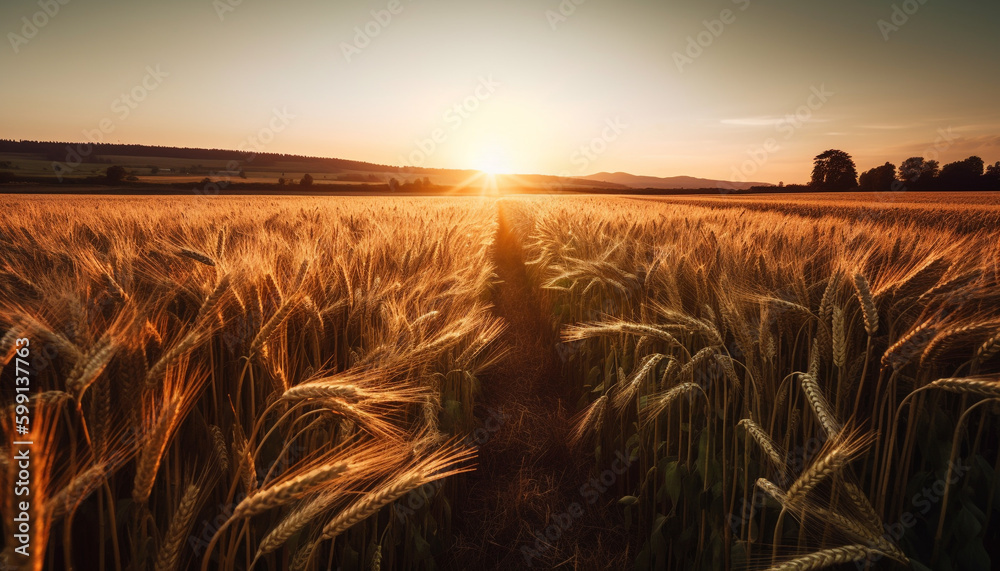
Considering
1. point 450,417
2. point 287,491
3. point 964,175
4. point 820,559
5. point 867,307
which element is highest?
point 964,175

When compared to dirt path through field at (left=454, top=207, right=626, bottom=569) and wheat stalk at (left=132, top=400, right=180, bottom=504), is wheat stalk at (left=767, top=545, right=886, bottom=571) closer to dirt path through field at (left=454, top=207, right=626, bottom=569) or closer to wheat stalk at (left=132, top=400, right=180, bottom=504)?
wheat stalk at (left=132, top=400, right=180, bottom=504)

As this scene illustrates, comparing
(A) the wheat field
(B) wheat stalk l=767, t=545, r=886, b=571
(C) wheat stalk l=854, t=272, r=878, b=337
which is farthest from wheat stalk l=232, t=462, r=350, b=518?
(C) wheat stalk l=854, t=272, r=878, b=337

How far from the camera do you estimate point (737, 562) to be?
1562 mm

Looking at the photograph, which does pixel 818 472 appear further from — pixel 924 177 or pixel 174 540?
pixel 924 177

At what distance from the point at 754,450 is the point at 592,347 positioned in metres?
2.00

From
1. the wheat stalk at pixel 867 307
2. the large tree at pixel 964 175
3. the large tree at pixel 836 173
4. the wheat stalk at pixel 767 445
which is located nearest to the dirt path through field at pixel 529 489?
the wheat stalk at pixel 767 445

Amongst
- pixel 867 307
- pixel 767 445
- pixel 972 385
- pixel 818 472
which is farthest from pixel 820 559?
pixel 867 307

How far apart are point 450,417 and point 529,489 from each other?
2.57 ft

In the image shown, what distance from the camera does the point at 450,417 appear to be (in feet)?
8.23

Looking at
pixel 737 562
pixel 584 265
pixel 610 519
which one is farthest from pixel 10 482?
pixel 584 265

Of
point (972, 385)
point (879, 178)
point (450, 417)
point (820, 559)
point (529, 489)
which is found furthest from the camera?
point (879, 178)

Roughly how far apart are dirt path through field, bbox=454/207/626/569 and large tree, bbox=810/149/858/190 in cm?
6426

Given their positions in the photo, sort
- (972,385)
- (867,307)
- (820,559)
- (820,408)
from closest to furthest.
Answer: (820,559) < (972,385) < (820,408) < (867,307)

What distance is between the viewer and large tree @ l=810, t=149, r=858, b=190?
5141 cm
